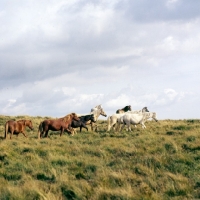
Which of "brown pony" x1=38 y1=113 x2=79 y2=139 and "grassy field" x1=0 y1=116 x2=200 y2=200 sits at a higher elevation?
"brown pony" x1=38 y1=113 x2=79 y2=139

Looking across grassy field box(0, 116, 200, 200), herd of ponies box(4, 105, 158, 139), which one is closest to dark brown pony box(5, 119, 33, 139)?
herd of ponies box(4, 105, 158, 139)

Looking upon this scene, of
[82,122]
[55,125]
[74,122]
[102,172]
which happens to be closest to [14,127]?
[55,125]

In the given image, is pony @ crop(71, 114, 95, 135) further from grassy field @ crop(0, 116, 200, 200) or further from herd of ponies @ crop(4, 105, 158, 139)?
grassy field @ crop(0, 116, 200, 200)

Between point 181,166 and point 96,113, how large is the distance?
14.4 metres

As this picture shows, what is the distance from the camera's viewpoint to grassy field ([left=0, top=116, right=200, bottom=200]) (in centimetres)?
759

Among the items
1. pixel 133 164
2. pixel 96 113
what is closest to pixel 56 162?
pixel 133 164

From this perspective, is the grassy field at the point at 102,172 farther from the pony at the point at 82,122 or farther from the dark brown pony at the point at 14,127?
the pony at the point at 82,122

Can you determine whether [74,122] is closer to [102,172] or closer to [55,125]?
[55,125]

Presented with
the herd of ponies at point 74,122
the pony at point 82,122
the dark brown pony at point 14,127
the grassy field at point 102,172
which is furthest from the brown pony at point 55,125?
the grassy field at point 102,172

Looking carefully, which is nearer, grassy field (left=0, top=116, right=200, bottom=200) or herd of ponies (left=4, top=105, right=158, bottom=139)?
grassy field (left=0, top=116, right=200, bottom=200)

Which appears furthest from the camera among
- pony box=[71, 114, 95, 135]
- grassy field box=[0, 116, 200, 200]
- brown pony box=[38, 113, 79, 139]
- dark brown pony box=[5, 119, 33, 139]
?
pony box=[71, 114, 95, 135]

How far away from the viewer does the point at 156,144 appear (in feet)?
46.9

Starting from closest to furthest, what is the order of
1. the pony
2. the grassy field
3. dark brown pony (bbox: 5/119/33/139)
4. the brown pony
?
1. the grassy field
2. dark brown pony (bbox: 5/119/33/139)
3. the brown pony
4. the pony

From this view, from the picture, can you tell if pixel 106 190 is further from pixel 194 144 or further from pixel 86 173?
pixel 194 144
